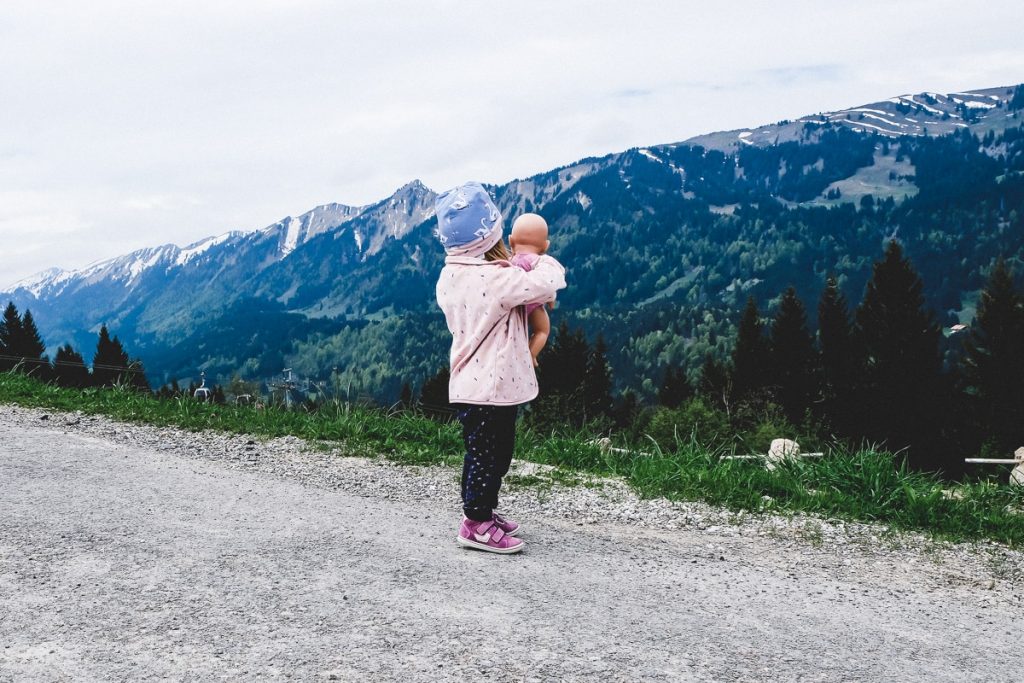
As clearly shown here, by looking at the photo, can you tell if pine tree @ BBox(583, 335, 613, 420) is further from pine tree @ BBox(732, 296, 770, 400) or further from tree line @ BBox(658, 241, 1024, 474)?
pine tree @ BBox(732, 296, 770, 400)

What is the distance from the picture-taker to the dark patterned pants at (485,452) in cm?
534

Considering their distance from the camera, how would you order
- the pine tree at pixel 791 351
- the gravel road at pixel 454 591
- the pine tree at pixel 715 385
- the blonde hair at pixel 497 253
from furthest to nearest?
the pine tree at pixel 791 351 < the pine tree at pixel 715 385 < the blonde hair at pixel 497 253 < the gravel road at pixel 454 591

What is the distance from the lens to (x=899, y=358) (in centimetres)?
7500

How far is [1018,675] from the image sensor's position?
12.2 ft

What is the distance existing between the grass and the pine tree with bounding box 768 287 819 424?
285 feet

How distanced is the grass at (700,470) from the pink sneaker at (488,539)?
2.06m

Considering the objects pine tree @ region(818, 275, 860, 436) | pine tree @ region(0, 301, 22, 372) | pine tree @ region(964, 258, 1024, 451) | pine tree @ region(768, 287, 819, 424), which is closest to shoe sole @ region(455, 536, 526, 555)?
pine tree @ region(818, 275, 860, 436)

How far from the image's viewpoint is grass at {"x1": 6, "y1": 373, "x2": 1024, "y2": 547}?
6324 mm

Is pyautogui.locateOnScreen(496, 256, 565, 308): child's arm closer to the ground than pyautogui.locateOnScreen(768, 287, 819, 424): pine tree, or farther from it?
farther from it

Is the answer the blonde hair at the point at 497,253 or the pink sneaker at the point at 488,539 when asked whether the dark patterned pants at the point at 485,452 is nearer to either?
the pink sneaker at the point at 488,539

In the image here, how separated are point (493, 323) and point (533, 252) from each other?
60cm

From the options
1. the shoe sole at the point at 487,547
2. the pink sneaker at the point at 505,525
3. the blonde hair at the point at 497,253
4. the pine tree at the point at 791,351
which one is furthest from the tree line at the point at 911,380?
the blonde hair at the point at 497,253

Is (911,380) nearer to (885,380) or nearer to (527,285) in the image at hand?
(885,380)

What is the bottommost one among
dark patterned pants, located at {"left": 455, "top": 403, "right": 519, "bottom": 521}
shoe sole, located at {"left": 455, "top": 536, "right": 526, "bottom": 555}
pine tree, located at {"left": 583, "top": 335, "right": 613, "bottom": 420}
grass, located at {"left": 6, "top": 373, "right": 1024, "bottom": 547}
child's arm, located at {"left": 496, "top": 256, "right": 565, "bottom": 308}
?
pine tree, located at {"left": 583, "top": 335, "right": 613, "bottom": 420}
